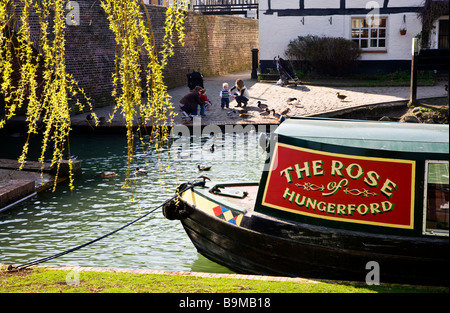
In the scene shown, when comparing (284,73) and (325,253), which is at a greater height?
(284,73)

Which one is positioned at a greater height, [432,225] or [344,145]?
[344,145]

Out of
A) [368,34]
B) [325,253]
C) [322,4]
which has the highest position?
[322,4]

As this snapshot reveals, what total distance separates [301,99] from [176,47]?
8.87m

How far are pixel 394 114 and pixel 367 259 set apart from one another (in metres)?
14.6

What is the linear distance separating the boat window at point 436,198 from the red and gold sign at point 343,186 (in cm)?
17

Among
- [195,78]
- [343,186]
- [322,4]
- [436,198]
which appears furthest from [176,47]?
[436,198]

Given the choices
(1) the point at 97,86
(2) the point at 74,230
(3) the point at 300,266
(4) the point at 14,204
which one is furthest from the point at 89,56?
(3) the point at 300,266

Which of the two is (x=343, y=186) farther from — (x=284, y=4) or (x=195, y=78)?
(x=284, y=4)

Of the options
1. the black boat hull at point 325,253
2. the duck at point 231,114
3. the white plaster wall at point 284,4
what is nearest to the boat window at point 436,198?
the black boat hull at point 325,253

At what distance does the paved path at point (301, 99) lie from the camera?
20.7 metres

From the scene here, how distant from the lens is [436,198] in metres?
6.92

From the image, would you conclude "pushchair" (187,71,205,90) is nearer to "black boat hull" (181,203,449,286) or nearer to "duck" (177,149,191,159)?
"duck" (177,149,191,159)

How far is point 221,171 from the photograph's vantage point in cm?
1424
